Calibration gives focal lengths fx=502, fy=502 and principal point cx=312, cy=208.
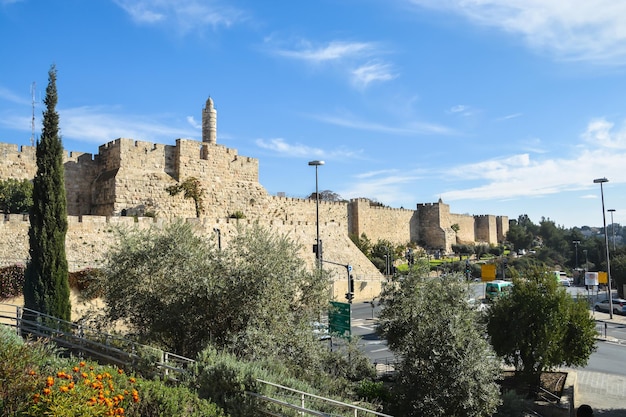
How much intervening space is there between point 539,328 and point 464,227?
58.2 meters

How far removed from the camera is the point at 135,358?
8.39 metres

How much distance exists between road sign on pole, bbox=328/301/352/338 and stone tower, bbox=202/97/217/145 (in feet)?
71.6

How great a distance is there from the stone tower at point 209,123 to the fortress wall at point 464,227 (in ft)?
137

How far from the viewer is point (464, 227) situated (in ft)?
228

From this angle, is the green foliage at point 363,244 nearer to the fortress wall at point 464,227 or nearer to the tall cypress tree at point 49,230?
the fortress wall at point 464,227

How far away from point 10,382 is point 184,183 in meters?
22.4

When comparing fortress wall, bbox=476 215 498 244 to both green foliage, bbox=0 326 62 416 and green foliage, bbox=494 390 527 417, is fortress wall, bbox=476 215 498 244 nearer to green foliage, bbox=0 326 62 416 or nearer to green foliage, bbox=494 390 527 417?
green foliage, bbox=494 390 527 417

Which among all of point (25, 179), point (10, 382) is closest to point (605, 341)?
point (10, 382)

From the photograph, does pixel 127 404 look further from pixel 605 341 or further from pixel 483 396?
pixel 605 341

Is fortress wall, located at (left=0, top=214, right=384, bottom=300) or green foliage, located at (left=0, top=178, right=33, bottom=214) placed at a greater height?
green foliage, located at (left=0, top=178, right=33, bottom=214)

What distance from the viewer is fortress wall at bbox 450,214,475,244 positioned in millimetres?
67000

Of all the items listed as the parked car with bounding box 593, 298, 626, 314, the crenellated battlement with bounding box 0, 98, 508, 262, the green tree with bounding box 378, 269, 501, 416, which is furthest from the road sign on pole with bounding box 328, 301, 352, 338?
the parked car with bounding box 593, 298, 626, 314

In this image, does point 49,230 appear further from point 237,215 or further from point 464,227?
point 464,227

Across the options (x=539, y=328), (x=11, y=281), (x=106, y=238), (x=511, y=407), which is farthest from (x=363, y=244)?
(x=511, y=407)
